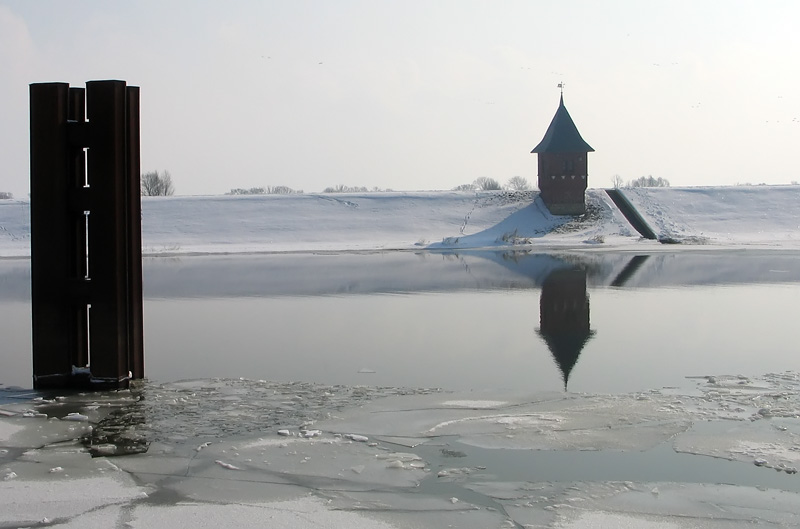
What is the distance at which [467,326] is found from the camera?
50.7 feet

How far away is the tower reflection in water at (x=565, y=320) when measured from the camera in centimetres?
1230

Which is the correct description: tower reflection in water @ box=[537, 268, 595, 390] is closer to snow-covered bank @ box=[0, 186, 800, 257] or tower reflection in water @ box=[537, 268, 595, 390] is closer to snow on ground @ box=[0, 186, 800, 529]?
snow on ground @ box=[0, 186, 800, 529]

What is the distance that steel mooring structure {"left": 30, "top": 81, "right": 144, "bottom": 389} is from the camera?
10273 millimetres

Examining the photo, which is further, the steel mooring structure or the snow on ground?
the steel mooring structure

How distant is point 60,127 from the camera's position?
10.3 m

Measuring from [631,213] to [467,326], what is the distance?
1800 inches

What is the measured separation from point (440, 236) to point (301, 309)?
3613 centimetres

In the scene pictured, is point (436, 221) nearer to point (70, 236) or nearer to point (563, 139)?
point (563, 139)

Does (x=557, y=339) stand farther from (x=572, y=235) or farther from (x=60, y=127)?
(x=572, y=235)

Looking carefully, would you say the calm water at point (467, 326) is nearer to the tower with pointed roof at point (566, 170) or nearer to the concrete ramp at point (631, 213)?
the concrete ramp at point (631, 213)

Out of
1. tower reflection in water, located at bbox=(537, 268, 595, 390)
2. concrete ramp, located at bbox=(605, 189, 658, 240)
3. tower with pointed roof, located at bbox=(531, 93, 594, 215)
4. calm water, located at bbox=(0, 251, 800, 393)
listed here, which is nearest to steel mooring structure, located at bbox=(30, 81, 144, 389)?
calm water, located at bbox=(0, 251, 800, 393)

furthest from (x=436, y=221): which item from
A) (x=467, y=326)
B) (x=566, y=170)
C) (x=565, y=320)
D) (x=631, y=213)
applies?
(x=467, y=326)

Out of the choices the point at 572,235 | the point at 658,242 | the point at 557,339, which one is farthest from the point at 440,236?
the point at 557,339

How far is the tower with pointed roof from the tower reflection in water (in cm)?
3431
